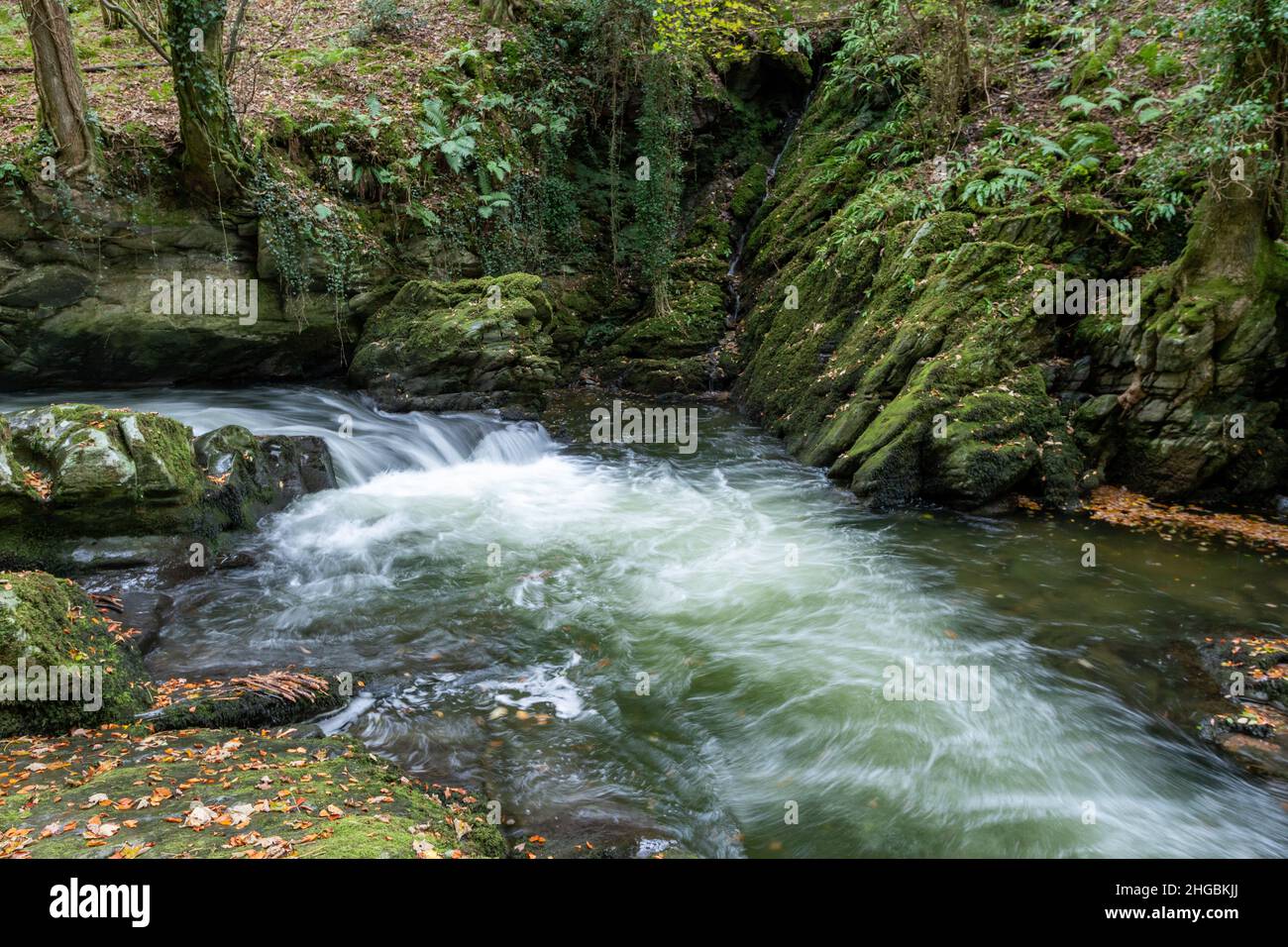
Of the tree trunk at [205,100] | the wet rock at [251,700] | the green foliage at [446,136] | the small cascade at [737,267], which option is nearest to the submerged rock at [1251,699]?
the wet rock at [251,700]

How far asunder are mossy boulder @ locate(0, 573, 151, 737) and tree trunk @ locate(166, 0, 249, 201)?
9.35 m

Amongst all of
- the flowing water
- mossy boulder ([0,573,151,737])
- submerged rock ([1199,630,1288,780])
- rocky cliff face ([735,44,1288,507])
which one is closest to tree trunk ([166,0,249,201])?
the flowing water

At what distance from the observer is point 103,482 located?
6637 millimetres

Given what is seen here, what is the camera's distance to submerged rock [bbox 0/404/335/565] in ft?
21.0

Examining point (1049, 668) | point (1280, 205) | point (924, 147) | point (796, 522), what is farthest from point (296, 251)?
point (1280, 205)

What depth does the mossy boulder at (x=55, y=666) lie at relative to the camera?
408 centimetres

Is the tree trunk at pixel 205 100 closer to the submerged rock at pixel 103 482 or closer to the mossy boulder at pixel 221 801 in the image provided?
the submerged rock at pixel 103 482

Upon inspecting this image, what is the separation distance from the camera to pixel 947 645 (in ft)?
20.9

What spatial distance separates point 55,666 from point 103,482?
3039mm

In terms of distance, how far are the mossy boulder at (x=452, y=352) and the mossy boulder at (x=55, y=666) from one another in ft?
27.1

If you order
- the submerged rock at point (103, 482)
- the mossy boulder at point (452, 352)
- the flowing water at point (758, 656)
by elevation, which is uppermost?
the mossy boulder at point (452, 352)

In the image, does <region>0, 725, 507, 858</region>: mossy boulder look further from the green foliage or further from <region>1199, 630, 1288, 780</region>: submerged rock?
the green foliage

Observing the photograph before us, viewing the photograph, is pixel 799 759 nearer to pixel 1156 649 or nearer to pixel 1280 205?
pixel 1156 649

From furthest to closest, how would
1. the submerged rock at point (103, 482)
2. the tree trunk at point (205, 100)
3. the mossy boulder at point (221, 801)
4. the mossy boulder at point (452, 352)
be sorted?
the mossy boulder at point (452, 352), the tree trunk at point (205, 100), the submerged rock at point (103, 482), the mossy boulder at point (221, 801)
